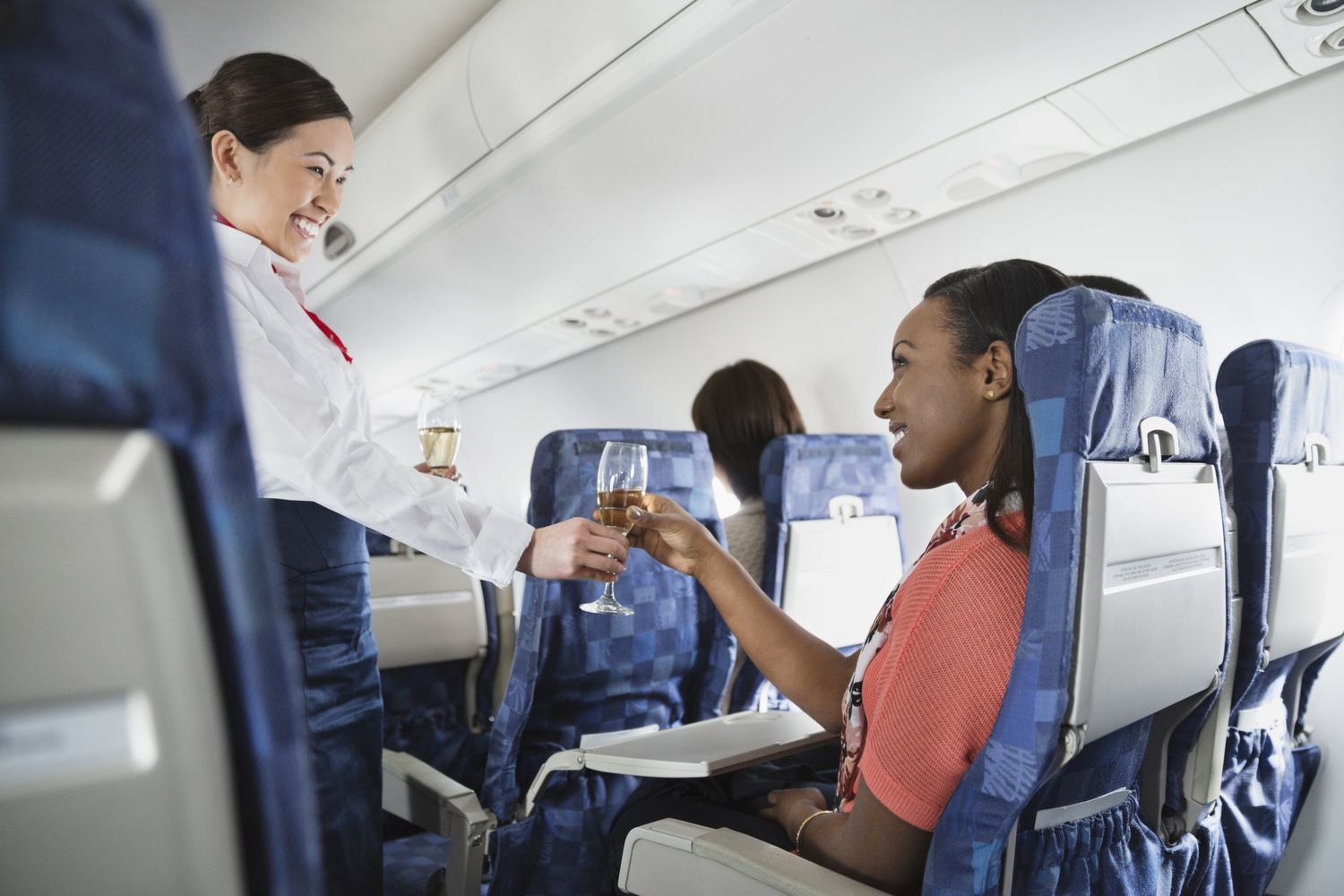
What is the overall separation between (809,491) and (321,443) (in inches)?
75.4

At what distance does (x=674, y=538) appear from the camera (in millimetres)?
1896

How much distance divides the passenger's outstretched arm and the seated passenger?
191 cm

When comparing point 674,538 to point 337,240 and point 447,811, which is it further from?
point 337,240

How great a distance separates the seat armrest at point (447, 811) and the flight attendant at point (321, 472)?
21 cm

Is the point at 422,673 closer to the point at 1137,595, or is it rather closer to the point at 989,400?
the point at 989,400

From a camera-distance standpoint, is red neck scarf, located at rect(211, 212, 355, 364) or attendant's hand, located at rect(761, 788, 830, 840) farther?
red neck scarf, located at rect(211, 212, 355, 364)

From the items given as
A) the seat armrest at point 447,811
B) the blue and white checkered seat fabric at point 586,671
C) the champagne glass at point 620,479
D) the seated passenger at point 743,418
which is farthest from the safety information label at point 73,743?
the seated passenger at point 743,418

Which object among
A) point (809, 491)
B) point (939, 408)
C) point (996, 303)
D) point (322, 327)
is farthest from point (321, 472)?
point (809, 491)

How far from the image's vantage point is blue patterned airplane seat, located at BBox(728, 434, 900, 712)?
3.02 metres

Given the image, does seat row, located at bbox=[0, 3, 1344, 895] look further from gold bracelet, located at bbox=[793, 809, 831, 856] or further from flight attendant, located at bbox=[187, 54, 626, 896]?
flight attendant, located at bbox=[187, 54, 626, 896]

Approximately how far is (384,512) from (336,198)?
0.75 metres

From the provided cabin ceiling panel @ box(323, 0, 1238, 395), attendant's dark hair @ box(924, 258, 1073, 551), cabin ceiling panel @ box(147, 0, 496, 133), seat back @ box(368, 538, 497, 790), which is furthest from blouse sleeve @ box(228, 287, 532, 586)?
cabin ceiling panel @ box(147, 0, 496, 133)

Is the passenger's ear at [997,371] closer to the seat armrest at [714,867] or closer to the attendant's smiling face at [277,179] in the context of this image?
the seat armrest at [714,867]

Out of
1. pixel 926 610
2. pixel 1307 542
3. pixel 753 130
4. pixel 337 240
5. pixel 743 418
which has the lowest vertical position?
pixel 1307 542
